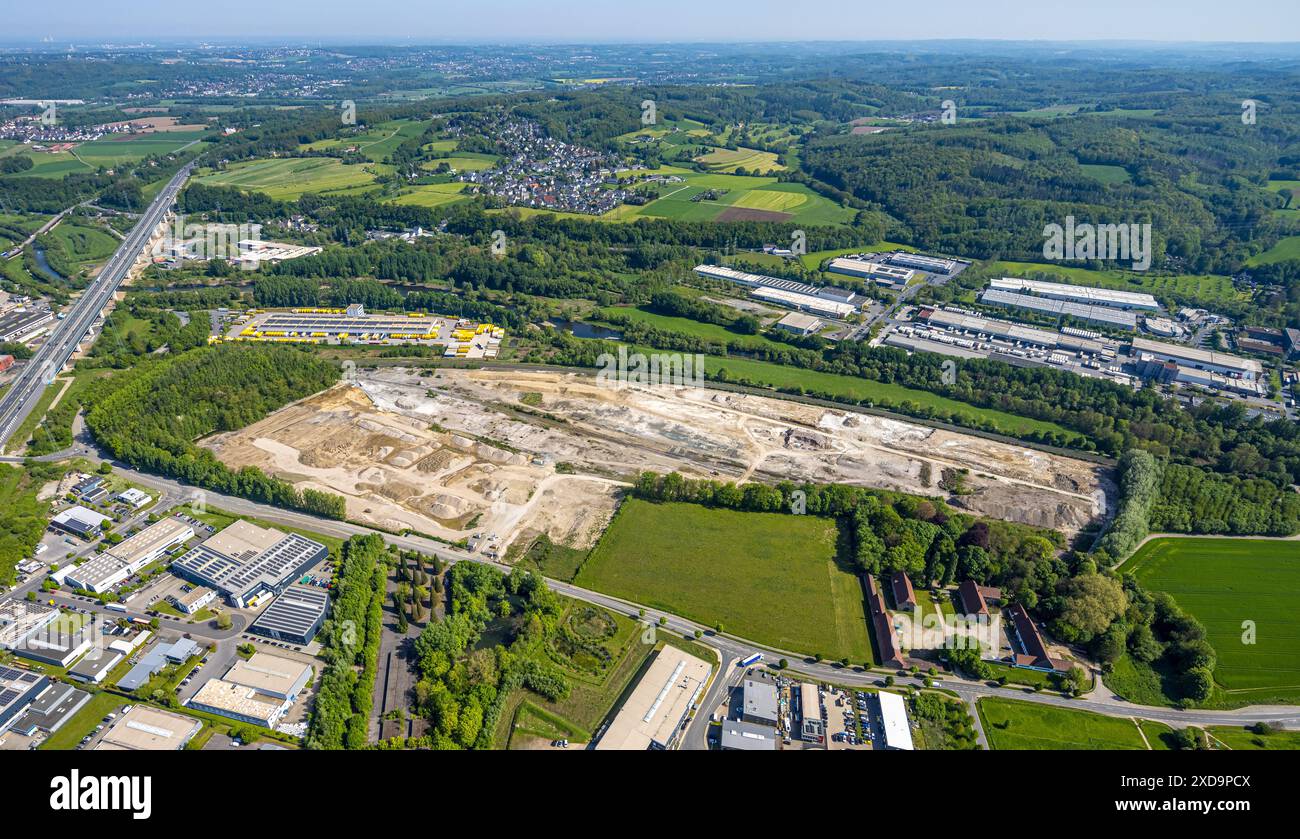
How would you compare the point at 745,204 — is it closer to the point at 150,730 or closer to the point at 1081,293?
the point at 1081,293

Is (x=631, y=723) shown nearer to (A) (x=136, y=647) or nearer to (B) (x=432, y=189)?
(A) (x=136, y=647)

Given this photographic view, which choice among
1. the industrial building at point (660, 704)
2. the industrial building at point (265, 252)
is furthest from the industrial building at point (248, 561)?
the industrial building at point (265, 252)

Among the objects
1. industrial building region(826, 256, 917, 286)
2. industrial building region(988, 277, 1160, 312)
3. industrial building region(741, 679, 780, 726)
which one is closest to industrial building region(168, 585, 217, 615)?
industrial building region(741, 679, 780, 726)

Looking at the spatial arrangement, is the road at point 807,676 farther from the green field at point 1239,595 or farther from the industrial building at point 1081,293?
the industrial building at point 1081,293

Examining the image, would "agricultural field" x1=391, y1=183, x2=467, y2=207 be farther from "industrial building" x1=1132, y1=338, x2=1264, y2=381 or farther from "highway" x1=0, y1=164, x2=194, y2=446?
"industrial building" x1=1132, y1=338, x2=1264, y2=381

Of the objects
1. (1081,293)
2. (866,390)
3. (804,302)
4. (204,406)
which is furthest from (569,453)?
(1081,293)

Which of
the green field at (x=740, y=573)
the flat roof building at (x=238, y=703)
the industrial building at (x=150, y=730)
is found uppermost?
the green field at (x=740, y=573)
